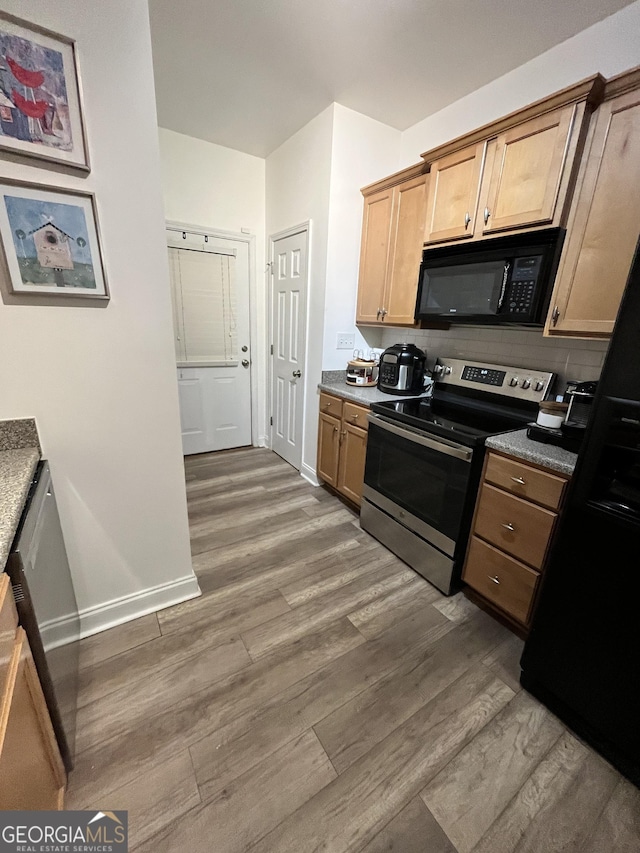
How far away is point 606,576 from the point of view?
1.10 m

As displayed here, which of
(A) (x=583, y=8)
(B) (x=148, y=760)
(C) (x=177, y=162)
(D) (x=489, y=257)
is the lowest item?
(B) (x=148, y=760)

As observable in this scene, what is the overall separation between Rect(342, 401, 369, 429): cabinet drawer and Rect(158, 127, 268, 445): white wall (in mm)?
1577

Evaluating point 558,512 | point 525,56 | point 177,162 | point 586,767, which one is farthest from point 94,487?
point 525,56

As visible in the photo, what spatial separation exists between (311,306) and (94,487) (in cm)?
202

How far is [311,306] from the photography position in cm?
277

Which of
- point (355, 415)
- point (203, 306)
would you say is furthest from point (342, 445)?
point (203, 306)

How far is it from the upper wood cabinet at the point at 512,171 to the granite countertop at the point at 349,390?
100cm

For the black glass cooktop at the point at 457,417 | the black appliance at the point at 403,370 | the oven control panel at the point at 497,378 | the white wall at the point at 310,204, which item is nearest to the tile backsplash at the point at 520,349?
the oven control panel at the point at 497,378

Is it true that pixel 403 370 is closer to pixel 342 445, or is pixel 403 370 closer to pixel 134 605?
pixel 342 445

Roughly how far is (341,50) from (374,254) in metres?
1.06

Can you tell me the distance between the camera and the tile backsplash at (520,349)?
178 centimetres

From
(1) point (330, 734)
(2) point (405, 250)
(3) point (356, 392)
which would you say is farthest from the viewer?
(3) point (356, 392)

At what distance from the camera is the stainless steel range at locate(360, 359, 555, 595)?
1704 mm

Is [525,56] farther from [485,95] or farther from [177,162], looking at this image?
[177,162]
